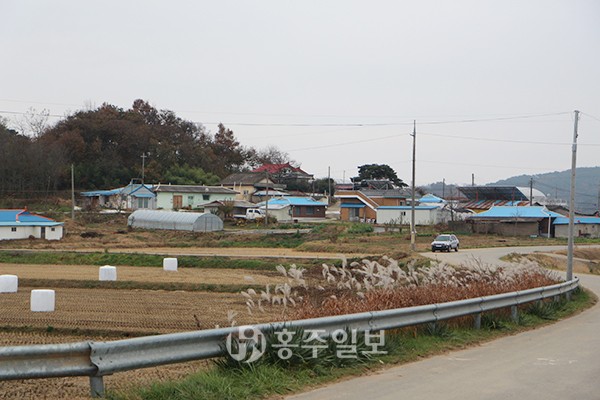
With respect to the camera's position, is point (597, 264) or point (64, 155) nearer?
point (597, 264)

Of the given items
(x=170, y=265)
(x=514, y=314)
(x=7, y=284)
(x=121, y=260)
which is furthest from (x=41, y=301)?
(x=121, y=260)

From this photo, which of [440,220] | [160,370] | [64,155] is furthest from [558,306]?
[64,155]

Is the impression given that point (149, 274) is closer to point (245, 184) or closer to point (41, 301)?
point (41, 301)

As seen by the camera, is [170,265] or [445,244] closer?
[170,265]

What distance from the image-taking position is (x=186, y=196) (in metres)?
102

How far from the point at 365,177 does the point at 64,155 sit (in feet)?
206

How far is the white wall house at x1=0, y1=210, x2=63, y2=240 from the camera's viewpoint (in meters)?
61.7

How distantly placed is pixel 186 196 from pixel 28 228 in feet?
133

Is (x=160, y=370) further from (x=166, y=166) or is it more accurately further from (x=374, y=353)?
(x=166, y=166)

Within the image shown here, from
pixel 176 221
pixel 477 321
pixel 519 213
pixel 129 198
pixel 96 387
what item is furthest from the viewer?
pixel 129 198

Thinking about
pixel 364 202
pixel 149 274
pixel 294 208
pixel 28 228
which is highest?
pixel 364 202

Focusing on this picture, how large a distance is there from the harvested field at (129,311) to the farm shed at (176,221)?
4472 centimetres

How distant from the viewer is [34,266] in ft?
135

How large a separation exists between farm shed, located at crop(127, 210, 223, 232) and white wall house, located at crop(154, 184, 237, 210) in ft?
65.7
